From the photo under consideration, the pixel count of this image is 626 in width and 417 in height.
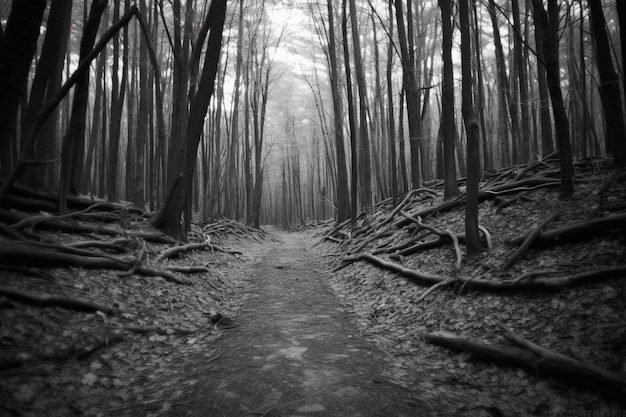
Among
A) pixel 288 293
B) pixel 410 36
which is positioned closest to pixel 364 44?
pixel 410 36

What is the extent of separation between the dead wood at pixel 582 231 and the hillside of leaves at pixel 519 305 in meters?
0.01

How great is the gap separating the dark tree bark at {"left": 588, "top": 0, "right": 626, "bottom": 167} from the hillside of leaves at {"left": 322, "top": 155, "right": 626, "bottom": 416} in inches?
18.3

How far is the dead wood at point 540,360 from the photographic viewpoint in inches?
81.4

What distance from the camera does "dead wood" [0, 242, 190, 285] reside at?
3.11 metres

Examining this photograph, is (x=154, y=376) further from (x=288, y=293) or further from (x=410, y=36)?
(x=410, y=36)

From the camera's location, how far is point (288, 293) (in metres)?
5.79

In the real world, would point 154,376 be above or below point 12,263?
below

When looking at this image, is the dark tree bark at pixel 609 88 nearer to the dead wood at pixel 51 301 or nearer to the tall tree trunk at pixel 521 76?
the tall tree trunk at pixel 521 76

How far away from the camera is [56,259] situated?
3520 mm

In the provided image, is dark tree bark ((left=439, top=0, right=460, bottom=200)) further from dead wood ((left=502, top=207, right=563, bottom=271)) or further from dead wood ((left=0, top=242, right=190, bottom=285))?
dead wood ((left=0, top=242, right=190, bottom=285))

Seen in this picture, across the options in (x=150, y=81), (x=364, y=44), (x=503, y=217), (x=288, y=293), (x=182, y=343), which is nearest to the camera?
(x=182, y=343)

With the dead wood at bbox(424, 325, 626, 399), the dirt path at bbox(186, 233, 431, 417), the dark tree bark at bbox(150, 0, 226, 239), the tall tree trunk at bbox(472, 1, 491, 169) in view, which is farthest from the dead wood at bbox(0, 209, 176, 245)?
the tall tree trunk at bbox(472, 1, 491, 169)

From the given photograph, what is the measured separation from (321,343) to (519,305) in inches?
87.7

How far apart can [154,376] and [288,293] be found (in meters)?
3.18
